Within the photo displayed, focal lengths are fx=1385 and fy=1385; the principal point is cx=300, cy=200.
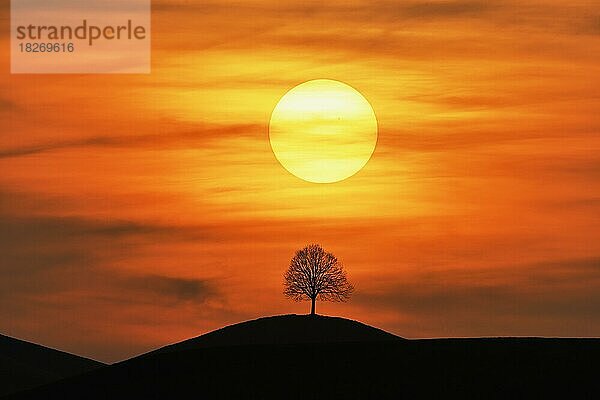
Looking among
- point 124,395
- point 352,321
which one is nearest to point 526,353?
point 124,395

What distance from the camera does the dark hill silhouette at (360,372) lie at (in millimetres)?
87500

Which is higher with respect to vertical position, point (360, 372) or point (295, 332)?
point (295, 332)

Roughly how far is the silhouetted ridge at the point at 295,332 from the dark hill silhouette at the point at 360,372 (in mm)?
42318

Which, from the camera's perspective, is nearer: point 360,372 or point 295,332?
point 360,372

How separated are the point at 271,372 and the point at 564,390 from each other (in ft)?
70.4

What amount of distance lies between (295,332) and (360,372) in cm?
5719

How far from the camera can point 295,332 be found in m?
151

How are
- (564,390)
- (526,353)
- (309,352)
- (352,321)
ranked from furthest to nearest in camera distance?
(352,321) < (309,352) < (526,353) < (564,390)

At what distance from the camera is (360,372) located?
93812 mm

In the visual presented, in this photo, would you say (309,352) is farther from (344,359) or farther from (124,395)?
(124,395)

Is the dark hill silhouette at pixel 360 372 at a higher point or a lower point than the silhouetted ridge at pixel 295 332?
lower

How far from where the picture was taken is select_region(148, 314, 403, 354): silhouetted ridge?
149 metres

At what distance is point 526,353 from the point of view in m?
93.8

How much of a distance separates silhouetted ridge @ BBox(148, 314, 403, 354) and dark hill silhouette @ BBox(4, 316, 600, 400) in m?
42.3
